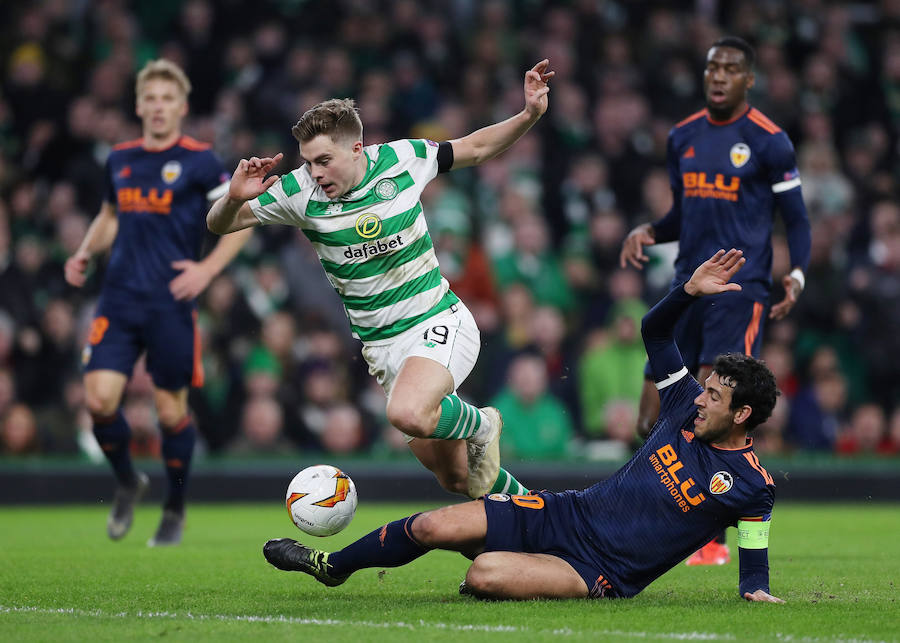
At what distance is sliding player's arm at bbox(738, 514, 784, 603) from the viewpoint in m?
5.87

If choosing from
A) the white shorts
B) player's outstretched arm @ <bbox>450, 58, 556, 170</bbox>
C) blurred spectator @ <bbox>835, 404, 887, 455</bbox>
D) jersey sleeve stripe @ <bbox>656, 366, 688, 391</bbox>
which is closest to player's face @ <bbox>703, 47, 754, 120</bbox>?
player's outstretched arm @ <bbox>450, 58, 556, 170</bbox>

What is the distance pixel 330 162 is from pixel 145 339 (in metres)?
2.92

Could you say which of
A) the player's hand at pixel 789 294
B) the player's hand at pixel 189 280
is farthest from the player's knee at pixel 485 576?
the player's hand at pixel 189 280

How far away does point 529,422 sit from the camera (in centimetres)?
1276

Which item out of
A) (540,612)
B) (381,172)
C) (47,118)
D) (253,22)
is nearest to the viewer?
(540,612)

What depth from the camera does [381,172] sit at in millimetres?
6789

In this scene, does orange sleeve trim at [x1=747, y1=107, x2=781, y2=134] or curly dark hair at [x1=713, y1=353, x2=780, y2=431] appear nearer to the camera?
curly dark hair at [x1=713, y1=353, x2=780, y2=431]

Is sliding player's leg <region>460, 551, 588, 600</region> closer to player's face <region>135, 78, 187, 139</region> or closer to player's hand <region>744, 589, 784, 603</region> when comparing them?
player's hand <region>744, 589, 784, 603</region>

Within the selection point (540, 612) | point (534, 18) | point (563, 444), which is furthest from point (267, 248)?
point (540, 612)

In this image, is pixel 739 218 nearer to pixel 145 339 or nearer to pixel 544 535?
pixel 544 535

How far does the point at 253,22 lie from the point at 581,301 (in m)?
5.72

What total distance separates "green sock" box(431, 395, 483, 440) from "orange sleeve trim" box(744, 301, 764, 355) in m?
1.96

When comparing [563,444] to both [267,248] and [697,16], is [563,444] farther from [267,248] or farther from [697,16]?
[697,16]

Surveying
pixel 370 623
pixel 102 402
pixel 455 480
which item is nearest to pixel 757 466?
pixel 455 480
